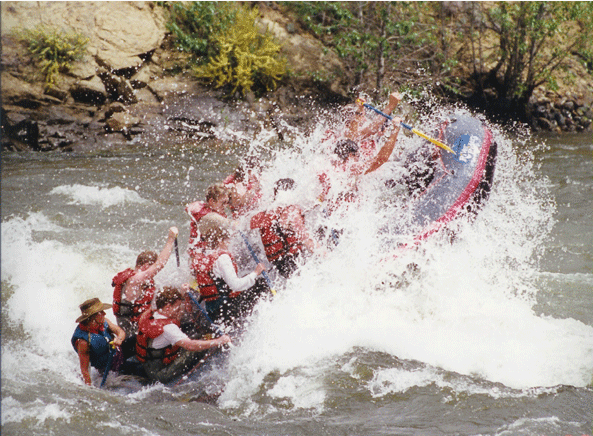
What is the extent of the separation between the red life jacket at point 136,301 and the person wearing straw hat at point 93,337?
244 millimetres

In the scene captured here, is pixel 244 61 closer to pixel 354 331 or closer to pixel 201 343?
pixel 354 331

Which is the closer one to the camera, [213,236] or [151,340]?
[151,340]

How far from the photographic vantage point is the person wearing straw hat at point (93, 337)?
12.3 feet

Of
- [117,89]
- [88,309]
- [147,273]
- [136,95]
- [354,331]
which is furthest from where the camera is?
[136,95]

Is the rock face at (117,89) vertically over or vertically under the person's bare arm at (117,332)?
over

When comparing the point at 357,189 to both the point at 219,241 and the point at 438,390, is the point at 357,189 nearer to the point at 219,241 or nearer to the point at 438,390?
the point at 219,241

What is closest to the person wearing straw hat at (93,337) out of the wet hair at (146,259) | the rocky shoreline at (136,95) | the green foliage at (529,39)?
the wet hair at (146,259)

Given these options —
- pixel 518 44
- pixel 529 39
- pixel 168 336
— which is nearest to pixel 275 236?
pixel 168 336

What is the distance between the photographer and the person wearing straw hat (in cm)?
373

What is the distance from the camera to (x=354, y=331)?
15.1 feet

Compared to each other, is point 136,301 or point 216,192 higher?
point 216,192

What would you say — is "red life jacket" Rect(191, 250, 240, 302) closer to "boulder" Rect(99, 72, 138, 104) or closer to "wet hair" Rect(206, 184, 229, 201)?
"wet hair" Rect(206, 184, 229, 201)

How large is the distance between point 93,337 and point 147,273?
59 cm

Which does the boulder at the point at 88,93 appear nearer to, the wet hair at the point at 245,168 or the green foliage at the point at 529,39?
the wet hair at the point at 245,168
